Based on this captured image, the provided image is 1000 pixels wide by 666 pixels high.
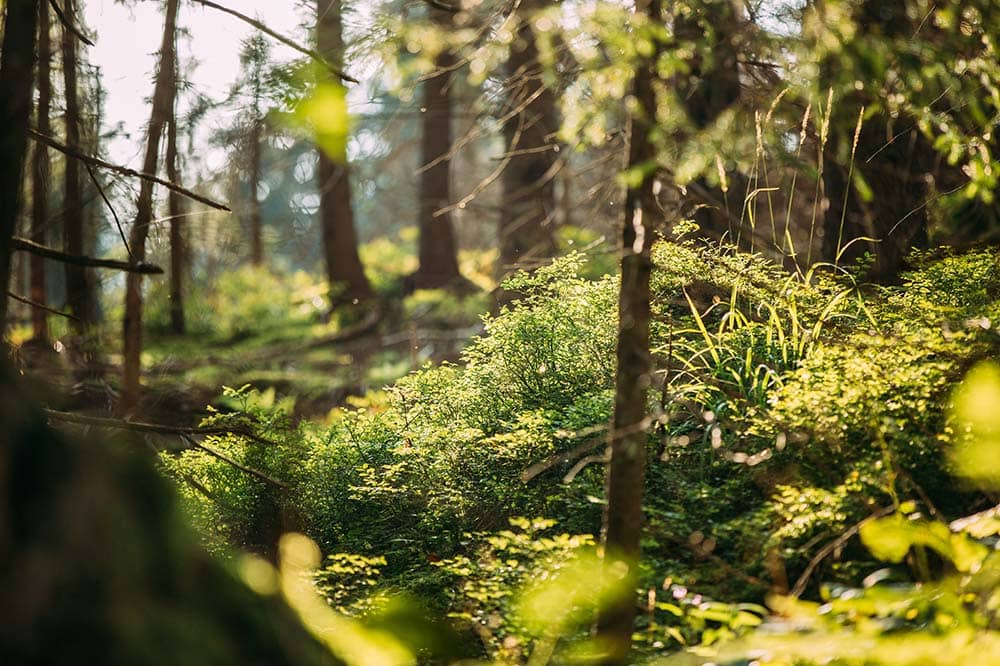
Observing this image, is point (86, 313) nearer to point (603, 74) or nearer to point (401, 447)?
point (401, 447)

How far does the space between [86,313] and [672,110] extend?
622 centimetres

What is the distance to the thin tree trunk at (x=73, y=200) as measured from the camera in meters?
6.75

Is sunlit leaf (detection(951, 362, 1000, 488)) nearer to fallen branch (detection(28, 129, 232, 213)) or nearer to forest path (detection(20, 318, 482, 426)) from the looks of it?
fallen branch (detection(28, 129, 232, 213))

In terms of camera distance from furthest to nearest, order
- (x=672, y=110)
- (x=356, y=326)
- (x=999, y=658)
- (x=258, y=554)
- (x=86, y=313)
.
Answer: (x=356, y=326) < (x=86, y=313) < (x=258, y=554) < (x=672, y=110) < (x=999, y=658)

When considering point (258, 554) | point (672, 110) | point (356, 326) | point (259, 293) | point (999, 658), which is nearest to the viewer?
point (999, 658)

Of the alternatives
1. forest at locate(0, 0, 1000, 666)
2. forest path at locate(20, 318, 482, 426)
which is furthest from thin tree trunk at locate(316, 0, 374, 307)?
forest at locate(0, 0, 1000, 666)

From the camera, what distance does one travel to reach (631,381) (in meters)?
3.37

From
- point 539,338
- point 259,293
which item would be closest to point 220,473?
point 539,338

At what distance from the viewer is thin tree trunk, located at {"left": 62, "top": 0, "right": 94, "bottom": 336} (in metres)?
6.75

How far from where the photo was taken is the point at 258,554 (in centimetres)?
532

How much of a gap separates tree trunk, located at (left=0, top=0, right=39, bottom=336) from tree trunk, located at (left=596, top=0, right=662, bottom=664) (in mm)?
1960

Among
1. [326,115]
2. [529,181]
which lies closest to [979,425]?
[326,115]

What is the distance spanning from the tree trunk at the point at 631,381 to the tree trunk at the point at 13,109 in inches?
77.2

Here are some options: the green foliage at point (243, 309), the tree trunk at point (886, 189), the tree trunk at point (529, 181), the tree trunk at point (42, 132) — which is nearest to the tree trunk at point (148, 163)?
the tree trunk at point (42, 132)
